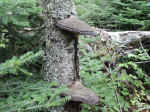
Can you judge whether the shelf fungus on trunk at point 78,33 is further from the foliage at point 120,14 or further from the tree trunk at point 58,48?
the foliage at point 120,14

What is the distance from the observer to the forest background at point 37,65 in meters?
1.79

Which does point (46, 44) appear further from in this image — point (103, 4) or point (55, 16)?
point (103, 4)

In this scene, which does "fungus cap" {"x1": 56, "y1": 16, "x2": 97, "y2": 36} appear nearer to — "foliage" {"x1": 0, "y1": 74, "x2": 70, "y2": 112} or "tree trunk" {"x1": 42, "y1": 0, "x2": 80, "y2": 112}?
"tree trunk" {"x1": 42, "y1": 0, "x2": 80, "y2": 112}

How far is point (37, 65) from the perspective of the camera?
3.23 meters

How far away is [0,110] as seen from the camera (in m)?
1.66

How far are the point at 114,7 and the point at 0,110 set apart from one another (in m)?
5.49

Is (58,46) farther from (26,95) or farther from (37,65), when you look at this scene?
(26,95)

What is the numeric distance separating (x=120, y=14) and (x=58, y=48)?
3432mm

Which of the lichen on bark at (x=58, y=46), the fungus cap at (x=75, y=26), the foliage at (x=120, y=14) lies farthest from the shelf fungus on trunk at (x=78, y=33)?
the foliage at (x=120, y=14)

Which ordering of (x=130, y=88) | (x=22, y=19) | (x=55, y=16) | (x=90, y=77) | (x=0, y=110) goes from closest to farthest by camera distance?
(x=0, y=110), (x=22, y=19), (x=55, y=16), (x=90, y=77), (x=130, y=88)

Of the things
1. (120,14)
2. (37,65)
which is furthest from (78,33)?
(120,14)

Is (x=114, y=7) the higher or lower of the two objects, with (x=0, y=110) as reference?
higher

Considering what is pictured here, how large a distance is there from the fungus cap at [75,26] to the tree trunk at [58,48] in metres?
0.18

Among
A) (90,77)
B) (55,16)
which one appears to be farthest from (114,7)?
(55,16)
